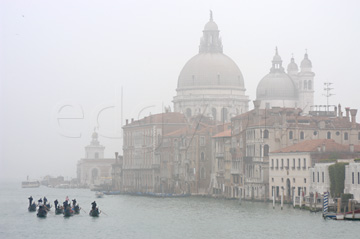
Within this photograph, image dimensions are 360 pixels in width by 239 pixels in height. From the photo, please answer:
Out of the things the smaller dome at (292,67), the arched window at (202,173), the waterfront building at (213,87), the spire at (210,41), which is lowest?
→ the arched window at (202,173)

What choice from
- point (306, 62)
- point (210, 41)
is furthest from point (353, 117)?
point (306, 62)

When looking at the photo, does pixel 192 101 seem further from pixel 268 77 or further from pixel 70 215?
pixel 70 215

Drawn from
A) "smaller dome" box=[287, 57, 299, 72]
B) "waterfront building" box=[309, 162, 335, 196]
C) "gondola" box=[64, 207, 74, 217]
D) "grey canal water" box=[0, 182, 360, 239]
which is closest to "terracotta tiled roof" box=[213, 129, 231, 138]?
"grey canal water" box=[0, 182, 360, 239]

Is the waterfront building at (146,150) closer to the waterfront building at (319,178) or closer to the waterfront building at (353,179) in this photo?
the waterfront building at (319,178)

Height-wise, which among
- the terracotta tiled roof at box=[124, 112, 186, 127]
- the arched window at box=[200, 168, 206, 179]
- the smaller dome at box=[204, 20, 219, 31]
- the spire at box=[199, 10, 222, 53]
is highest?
the smaller dome at box=[204, 20, 219, 31]

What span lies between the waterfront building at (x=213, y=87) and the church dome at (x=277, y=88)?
3.61 meters

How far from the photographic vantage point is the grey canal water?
59688 mm

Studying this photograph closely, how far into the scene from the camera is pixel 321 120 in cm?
9438

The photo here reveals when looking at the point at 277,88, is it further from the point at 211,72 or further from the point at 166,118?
the point at 166,118

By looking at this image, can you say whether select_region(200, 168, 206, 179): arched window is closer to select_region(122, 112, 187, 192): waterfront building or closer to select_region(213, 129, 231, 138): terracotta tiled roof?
select_region(213, 129, 231, 138): terracotta tiled roof

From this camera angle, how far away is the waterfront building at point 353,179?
70688 mm

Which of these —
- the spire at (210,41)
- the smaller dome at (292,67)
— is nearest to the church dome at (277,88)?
the smaller dome at (292,67)

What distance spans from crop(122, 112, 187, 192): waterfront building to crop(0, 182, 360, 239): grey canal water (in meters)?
42.7

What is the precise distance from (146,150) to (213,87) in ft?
69.9
